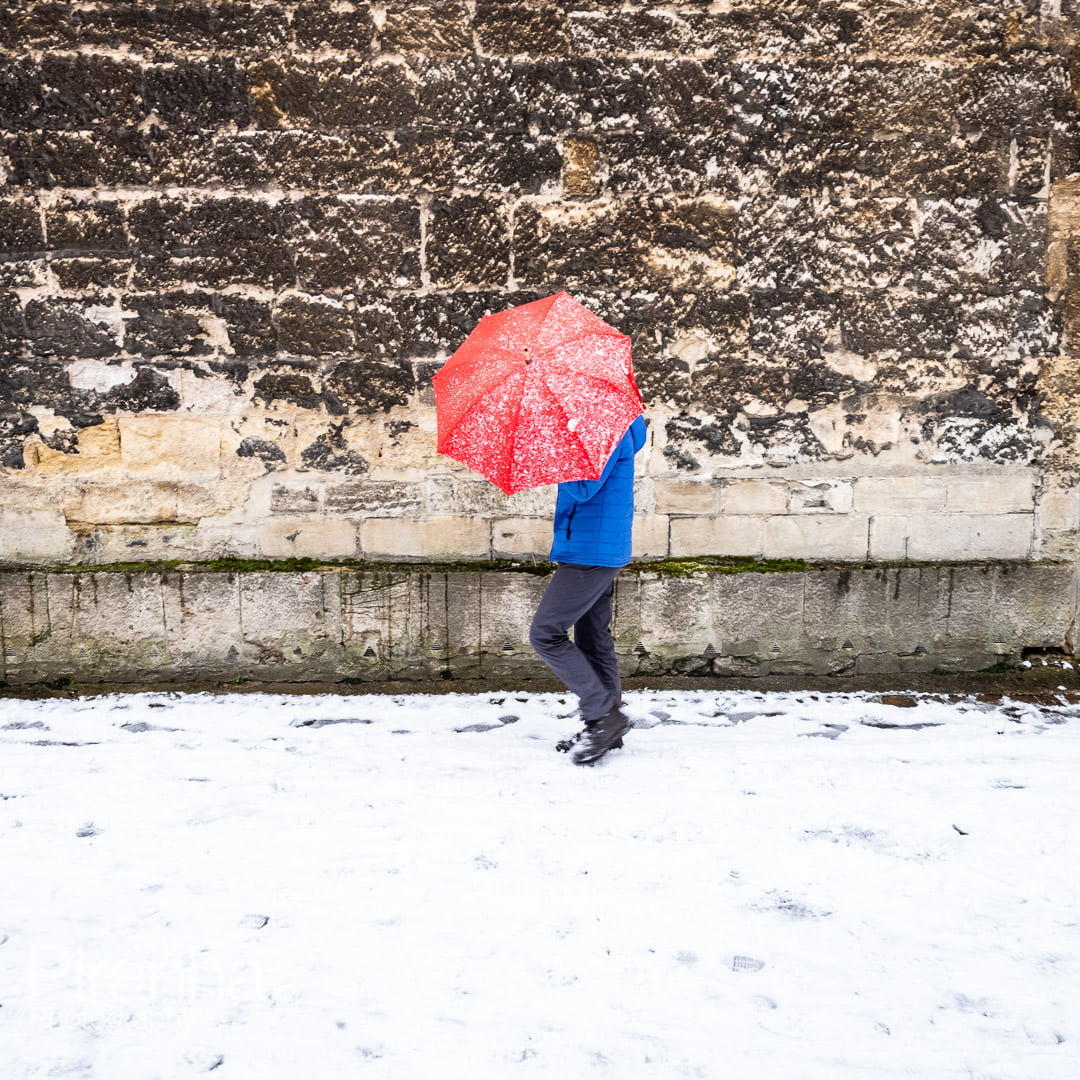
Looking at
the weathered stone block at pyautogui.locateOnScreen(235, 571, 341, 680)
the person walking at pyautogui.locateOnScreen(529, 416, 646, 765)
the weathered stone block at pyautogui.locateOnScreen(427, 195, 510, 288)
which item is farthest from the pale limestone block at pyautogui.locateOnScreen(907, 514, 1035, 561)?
the weathered stone block at pyautogui.locateOnScreen(235, 571, 341, 680)

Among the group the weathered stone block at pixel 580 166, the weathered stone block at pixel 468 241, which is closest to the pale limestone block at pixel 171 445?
the weathered stone block at pixel 468 241

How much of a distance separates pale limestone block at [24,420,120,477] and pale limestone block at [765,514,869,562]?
119 inches

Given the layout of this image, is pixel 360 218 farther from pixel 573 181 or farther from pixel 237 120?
pixel 573 181

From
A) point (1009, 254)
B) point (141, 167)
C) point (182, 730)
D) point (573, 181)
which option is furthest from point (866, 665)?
point (141, 167)

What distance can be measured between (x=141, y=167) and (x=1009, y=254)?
3.84m

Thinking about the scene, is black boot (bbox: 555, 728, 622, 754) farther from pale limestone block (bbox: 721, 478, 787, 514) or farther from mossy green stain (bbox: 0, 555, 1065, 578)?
pale limestone block (bbox: 721, 478, 787, 514)

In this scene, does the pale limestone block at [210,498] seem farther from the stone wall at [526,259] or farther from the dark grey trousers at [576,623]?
the dark grey trousers at [576,623]

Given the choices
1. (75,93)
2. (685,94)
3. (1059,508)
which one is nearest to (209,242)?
(75,93)

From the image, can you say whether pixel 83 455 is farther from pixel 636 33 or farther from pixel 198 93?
pixel 636 33

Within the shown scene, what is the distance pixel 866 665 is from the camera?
3.93m

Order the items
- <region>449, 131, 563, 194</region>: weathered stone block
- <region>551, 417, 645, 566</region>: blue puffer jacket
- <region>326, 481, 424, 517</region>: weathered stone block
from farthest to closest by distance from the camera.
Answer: <region>326, 481, 424, 517</region>: weathered stone block
<region>449, 131, 563, 194</region>: weathered stone block
<region>551, 417, 645, 566</region>: blue puffer jacket

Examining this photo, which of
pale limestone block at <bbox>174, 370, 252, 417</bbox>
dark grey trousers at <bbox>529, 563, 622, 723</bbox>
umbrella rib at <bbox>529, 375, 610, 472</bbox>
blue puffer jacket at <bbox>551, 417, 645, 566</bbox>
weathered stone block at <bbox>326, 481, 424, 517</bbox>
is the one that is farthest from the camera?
weathered stone block at <bbox>326, 481, 424, 517</bbox>

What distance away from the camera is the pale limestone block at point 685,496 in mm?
3854

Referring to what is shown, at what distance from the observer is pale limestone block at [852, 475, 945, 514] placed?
388cm
